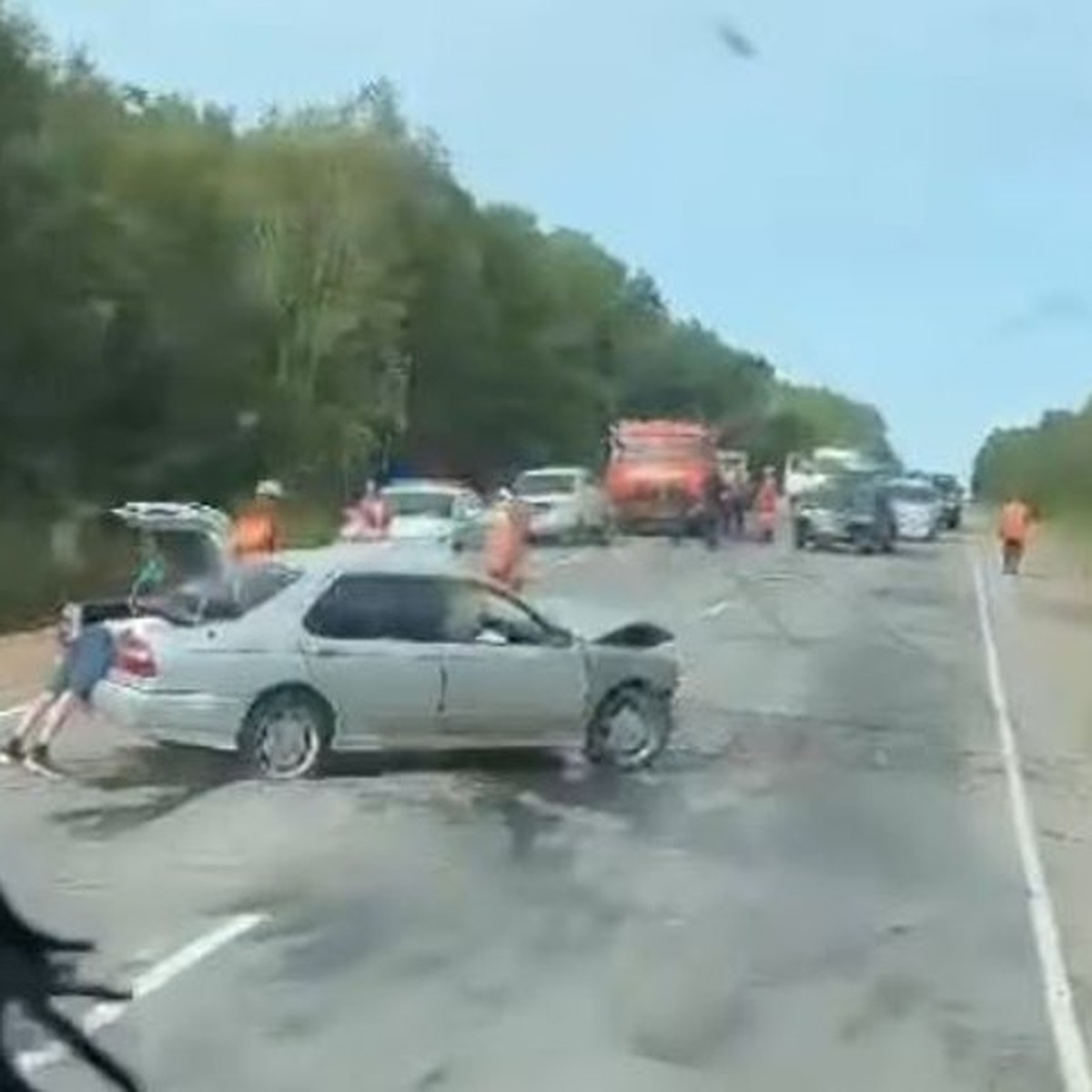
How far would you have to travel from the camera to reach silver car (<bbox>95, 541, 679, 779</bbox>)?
18.8 metres

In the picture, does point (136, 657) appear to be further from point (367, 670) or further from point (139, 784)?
point (367, 670)

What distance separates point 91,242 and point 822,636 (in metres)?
29.5

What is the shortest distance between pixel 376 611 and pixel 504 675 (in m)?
0.94

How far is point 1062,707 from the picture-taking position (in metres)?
27.2

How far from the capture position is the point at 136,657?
18.9 meters

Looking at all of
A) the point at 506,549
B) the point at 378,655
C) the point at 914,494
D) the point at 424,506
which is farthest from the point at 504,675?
the point at 914,494

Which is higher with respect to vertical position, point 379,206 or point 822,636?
point 379,206

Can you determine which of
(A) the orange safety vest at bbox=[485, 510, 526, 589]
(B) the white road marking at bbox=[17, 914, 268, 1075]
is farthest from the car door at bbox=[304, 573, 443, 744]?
(B) the white road marking at bbox=[17, 914, 268, 1075]

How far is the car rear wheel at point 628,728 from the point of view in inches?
794

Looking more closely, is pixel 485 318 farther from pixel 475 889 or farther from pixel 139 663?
pixel 139 663

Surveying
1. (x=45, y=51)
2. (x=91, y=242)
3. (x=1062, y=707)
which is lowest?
(x=1062, y=707)

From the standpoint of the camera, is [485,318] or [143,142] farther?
[485,318]

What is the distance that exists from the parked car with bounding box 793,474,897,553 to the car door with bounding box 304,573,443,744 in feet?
126

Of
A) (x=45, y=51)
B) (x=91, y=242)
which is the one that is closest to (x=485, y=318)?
(x=45, y=51)
